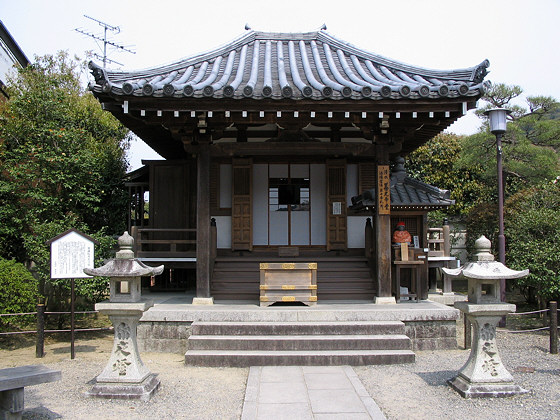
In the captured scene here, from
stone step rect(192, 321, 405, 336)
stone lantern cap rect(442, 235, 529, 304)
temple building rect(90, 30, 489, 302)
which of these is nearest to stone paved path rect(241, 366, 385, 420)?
stone step rect(192, 321, 405, 336)

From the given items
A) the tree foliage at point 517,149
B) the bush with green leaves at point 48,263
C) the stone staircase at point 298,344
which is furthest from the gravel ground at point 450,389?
the tree foliage at point 517,149

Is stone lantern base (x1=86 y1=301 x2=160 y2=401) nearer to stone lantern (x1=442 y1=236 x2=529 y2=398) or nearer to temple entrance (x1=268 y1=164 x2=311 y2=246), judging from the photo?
→ stone lantern (x1=442 y1=236 x2=529 y2=398)

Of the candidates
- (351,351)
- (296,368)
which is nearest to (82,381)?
(296,368)

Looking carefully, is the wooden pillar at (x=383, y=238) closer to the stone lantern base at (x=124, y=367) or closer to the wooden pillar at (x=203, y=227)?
the wooden pillar at (x=203, y=227)

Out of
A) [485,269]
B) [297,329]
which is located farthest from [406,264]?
[485,269]

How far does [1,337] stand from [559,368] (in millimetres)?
10394

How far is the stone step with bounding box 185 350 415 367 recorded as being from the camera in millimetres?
7477

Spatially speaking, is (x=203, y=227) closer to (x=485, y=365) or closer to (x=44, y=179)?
(x=44, y=179)

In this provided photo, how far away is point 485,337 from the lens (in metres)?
6.08

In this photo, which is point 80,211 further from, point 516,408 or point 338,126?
point 516,408

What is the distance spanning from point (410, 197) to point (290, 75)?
3722 millimetres

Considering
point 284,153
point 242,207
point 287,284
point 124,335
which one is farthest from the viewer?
point 242,207

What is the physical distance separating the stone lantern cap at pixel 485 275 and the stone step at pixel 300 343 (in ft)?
6.57

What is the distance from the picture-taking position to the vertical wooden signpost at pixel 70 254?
8203 millimetres
